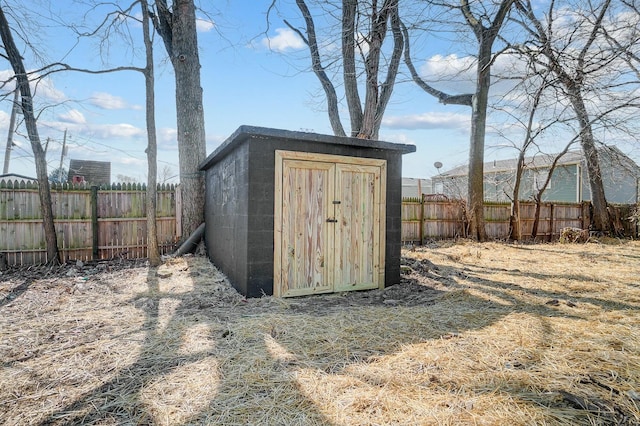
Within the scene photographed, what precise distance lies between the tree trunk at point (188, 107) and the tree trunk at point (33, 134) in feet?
8.01

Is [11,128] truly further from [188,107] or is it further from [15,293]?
[15,293]

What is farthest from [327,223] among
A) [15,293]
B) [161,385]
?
[15,293]

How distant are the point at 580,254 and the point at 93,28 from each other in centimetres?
1250

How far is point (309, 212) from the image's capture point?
4.44 metres

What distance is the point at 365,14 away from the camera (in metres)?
6.04

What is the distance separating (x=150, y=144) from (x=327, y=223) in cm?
399

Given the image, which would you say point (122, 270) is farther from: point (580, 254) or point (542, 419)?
point (580, 254)

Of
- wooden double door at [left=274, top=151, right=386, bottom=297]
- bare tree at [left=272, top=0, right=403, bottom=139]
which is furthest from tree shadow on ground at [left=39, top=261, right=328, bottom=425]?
bare tree at [left=272, top=0, right=403, bottom=139]

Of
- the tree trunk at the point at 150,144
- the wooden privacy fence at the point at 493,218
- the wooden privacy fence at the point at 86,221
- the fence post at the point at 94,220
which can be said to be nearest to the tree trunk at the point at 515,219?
the wooden privacy fence at the point at 493,218

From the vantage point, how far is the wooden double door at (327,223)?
4297 millimetres

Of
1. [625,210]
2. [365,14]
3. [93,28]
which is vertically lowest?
[625,210]

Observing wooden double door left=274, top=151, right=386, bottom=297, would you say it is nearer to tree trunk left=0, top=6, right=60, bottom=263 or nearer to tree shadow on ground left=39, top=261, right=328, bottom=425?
tree shadow on ground left=39, top=261, right=328, bottom=425

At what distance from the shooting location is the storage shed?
4.17 metres

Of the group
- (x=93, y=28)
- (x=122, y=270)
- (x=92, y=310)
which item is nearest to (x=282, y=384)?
(x=92, y=310)
